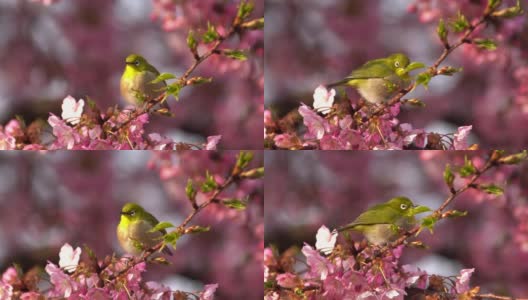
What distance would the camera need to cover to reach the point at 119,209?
240 centimetres

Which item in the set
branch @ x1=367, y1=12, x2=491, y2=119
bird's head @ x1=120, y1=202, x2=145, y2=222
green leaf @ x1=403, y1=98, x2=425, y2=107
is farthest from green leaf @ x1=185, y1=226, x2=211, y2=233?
green leaf @ x1=403, y1=98, x2=425, y2=107

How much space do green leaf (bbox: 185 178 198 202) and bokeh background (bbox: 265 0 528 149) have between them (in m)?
0.34

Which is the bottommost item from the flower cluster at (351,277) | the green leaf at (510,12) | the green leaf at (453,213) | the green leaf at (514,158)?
the flower cluster at (351,277)

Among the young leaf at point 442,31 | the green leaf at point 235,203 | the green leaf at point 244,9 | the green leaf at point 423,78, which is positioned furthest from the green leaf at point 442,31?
the green leaf at point 235,203

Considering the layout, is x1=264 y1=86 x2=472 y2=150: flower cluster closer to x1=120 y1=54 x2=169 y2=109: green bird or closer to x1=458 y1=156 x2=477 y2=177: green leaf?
x1=458 y1=156 x2=477 y2=177: green leaf

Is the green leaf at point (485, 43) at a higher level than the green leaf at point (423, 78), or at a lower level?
higher

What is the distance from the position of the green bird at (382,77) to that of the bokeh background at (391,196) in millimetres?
184

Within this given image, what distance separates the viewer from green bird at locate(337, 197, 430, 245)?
2.41 metres

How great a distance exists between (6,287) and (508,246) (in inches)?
60.9

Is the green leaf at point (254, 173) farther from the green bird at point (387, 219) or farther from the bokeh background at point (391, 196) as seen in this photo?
the green bird at point (387, 219)

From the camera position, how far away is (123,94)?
94.6 inches

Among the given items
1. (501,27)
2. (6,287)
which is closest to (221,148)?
(6,287)

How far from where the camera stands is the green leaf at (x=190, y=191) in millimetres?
2408

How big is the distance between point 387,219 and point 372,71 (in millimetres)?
454
